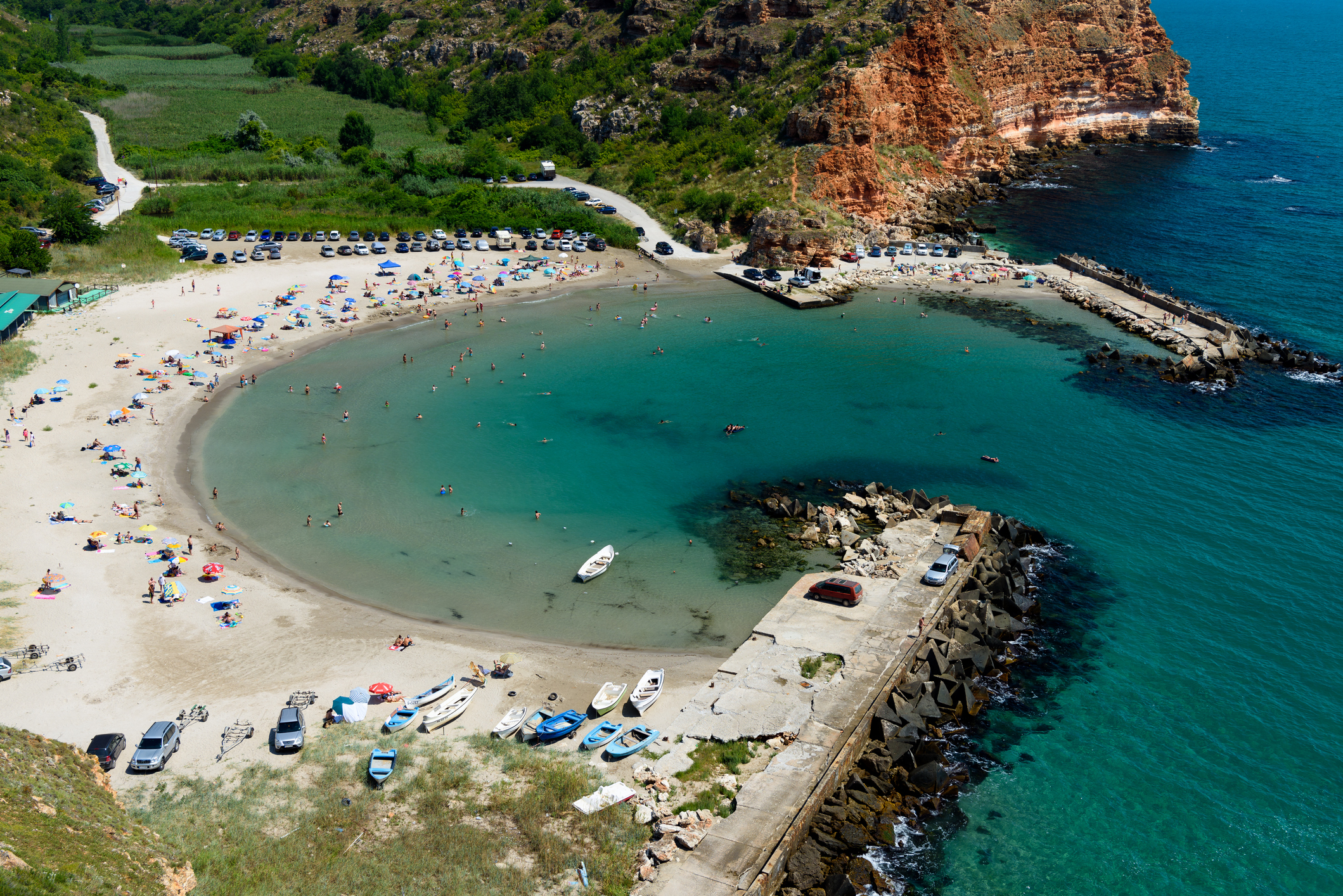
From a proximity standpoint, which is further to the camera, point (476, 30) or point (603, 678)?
point (476, 30)

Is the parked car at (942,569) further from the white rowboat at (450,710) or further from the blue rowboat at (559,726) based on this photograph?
the white rowboat at (450,710)

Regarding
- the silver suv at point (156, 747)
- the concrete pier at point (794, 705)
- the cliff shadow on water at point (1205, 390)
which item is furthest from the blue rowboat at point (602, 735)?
the cliff shadow on water at point (1205, 390)

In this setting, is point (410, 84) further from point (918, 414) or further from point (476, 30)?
point (918, 414)

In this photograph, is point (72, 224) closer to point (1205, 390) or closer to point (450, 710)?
point (450, 710)

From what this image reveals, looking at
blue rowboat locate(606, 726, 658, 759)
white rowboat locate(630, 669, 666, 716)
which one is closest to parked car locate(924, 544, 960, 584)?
white rowboat locate(630, 669, 666, 716)

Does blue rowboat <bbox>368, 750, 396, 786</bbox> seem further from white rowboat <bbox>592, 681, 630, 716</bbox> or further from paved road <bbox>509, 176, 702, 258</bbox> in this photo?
paved road <bbox>509, 176, 702, 258</bbox>

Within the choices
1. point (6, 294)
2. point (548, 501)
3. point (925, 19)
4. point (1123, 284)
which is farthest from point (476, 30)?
point (548, 501)

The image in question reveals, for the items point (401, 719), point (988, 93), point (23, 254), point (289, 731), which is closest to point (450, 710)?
point (401, 719)
